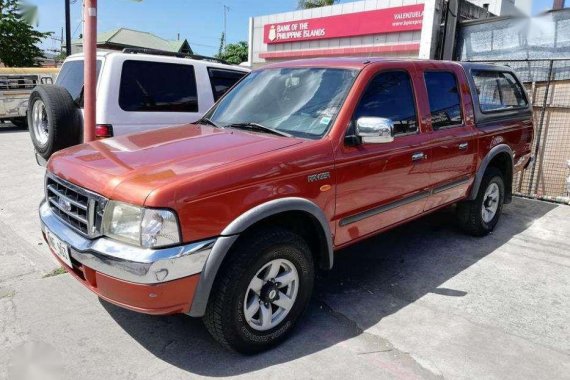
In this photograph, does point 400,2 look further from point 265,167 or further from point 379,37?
point 265,167

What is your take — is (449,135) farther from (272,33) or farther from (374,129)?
(272,33)

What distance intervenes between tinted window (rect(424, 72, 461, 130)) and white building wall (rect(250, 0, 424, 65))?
28.5 ft

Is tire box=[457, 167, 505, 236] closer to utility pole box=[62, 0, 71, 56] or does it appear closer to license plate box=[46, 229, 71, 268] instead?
license plate box=[46, 229, 71, 268]

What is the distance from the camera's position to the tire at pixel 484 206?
520 centimetres

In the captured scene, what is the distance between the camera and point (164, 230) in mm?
2457

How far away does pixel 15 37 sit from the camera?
20.2m

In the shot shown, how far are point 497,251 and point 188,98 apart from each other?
13.7 ft

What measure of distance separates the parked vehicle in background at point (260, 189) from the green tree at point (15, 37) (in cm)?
2021

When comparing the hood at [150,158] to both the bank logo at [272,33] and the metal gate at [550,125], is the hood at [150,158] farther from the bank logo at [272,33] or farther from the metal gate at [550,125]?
the bank logo at [272,33]

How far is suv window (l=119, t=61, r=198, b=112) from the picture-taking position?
5426mm

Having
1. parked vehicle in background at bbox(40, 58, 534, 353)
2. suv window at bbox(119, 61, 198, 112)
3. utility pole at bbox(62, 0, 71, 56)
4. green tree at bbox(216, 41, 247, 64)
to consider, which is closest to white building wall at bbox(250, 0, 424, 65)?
utility pole at bbox(62, 0, 71, 56)

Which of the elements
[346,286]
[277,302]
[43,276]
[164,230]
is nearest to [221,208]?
[164,230]

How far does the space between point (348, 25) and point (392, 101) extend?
38.3 ft

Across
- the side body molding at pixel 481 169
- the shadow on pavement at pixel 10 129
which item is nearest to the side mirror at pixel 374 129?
the side body molding at pixel 481 169
